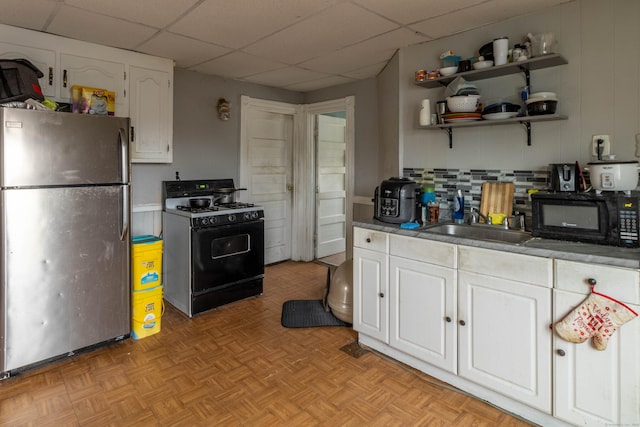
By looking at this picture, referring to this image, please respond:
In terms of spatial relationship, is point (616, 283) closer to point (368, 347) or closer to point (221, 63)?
point (368, 347)

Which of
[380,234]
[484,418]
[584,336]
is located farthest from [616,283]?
[380,234]

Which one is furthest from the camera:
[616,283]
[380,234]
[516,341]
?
[380,234]

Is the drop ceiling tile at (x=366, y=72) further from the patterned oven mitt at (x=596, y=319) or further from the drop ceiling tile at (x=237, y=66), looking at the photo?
the patterned oven mitt at (x=596, y=319)

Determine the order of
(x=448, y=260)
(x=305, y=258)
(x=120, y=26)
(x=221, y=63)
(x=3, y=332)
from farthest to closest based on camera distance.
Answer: (x=305, y=258), (x=221, y=63), (x=120, y=26), (x=3, y=332), (x=448, y=260)

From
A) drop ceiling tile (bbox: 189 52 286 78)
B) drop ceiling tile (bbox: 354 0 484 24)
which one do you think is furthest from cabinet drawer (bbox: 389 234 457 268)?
drop ceiling tile (bbox: 189 52 286 78)

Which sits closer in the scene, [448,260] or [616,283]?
[616,283]

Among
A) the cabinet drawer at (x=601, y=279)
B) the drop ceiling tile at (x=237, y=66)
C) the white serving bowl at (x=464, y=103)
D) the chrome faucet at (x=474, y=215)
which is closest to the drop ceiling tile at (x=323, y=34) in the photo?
the drop ceiling tile at (x=237, y=66)

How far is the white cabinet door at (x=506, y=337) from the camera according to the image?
1.81 m

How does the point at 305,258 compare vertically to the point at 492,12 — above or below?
below

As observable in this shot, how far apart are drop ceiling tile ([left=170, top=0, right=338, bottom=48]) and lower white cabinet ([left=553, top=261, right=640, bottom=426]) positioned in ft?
6.61

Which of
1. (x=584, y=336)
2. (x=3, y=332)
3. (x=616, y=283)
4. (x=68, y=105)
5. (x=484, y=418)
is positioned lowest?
(x=484, y=418)

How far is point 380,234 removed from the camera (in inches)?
98.0

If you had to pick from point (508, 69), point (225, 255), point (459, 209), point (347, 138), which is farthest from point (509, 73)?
point (225, 255)

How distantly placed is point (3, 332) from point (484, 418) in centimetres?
281
